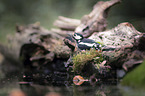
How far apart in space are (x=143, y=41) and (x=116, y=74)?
619 millimetres

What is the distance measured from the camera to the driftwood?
246cm

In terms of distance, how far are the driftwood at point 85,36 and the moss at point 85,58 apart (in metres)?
0.12

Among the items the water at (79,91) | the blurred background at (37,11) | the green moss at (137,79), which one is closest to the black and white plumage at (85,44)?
the water at (79,91)

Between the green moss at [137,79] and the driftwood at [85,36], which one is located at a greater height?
the driftwood at [85,36]

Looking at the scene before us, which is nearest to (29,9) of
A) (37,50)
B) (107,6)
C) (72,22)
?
(72,22)

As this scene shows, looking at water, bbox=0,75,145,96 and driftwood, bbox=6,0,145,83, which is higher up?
driftwood, bbox=6,0,145,83

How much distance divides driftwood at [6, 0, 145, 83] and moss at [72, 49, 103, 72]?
0.40 ft

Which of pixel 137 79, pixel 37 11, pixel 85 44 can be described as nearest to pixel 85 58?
pixel 85 44

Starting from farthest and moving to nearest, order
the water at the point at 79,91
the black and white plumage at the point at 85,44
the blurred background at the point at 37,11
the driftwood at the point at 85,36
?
the blurred background at the point at 37,11 → the black and white plumage at the point at 85,44 → the driftwood at the point at 85,36 → the water at the point at 79,91

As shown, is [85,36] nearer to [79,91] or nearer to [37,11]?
[79,91]

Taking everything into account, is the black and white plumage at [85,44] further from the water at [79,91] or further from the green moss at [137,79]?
the green moss at [137,79]

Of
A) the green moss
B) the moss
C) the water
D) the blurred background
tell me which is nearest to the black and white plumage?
the moss

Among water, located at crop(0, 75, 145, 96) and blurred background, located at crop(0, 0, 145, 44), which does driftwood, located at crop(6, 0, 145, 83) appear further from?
blurred background, located at crop(0, 0, 145, 44)

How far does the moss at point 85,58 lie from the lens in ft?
8.20
